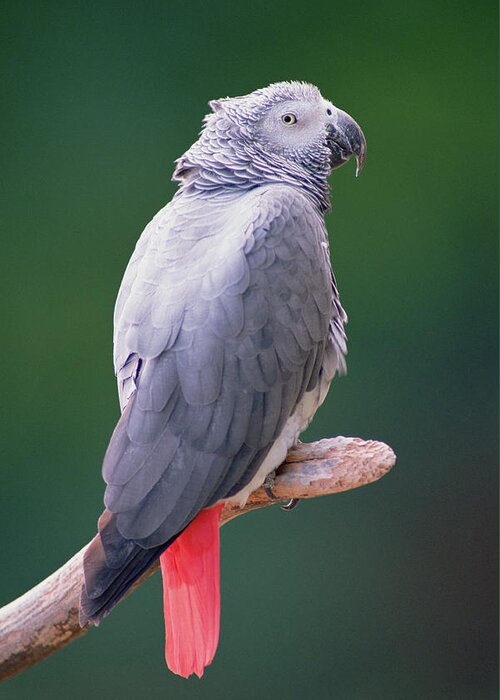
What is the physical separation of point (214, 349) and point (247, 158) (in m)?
0.33

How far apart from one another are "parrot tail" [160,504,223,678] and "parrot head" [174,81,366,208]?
1.68ft

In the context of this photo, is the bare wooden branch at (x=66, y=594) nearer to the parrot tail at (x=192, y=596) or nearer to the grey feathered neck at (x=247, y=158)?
the parrot tail at (x=192, y=596)

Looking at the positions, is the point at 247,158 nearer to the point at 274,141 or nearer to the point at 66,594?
the point at 274,141

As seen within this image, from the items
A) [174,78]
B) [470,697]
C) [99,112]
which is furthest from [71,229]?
[470,697]

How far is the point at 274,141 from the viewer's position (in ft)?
4.69

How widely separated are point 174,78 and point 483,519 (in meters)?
1.36

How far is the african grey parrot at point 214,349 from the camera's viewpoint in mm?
1181

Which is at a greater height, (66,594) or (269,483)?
(269,483)

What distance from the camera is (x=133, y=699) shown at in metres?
2.27

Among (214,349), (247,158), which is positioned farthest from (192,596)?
(247,158)

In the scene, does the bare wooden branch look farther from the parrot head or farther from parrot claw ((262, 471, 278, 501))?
the parrot head

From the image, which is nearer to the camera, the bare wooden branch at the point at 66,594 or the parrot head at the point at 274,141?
the bare wooden branch at the point at 66,594

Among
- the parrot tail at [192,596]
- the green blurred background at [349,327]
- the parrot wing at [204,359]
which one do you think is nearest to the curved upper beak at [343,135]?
the parrot wing at [204,359]

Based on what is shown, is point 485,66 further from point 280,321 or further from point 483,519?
point 280,321
